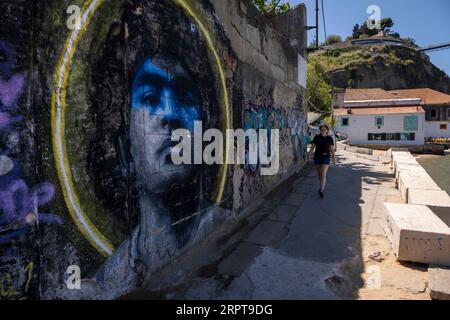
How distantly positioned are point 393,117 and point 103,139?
133ft

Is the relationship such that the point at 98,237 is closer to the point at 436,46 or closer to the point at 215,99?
the point at 215,99

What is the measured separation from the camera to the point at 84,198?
244 centimetres

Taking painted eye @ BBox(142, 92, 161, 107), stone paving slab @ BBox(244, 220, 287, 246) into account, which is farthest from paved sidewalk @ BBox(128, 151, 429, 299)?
painted eye @ BBox(142, 92, 161, 107)

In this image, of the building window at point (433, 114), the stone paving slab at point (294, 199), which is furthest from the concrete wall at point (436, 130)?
the stone paving slab at point (294, 199)

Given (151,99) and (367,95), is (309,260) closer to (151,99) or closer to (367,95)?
(151,99)

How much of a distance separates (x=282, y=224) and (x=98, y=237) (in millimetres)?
3190

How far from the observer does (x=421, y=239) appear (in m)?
3.39

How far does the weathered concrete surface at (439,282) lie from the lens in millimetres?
2799

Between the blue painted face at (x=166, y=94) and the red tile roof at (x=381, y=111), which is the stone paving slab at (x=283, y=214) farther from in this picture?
the red tile roof at (x=381, y=111)

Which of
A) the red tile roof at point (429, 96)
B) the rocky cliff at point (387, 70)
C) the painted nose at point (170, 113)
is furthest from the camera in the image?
the rocky cliff at point (387, 70)

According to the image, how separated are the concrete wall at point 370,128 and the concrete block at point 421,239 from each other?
122ft

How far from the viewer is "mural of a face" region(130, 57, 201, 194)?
294 cm

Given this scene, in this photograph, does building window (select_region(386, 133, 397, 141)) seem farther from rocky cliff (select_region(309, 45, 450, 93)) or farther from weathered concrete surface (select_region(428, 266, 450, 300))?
weathered concrete surface (select_region(428, 266, 450, 300))

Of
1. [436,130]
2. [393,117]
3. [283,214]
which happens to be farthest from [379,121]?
[283,214]
